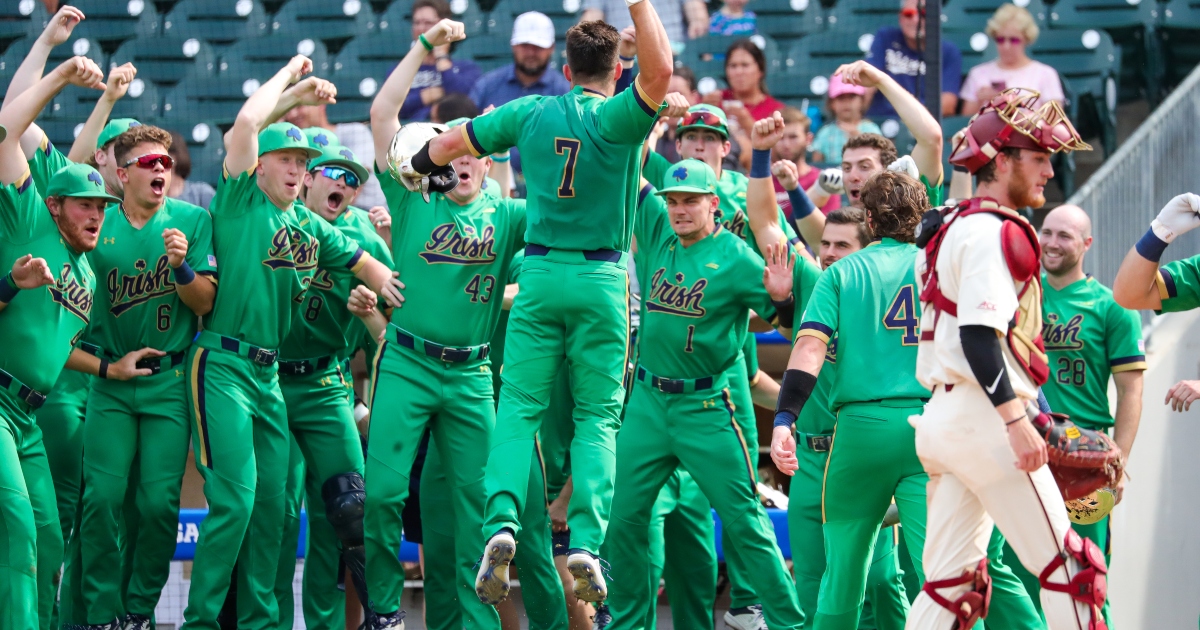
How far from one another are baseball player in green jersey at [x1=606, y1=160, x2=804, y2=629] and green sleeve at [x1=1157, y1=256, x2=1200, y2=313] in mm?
1670

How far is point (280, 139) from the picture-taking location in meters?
6.50

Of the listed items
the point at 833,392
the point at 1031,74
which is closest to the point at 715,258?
the point at 833,392

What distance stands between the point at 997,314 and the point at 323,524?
3.92 m

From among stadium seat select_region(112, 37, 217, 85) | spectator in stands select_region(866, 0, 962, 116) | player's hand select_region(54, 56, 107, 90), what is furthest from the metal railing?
stadium seat select_region(112, 37, 217, 85)

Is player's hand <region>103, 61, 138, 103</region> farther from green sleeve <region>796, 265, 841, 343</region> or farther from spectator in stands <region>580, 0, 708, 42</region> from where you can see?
spectator in stands <region>580, 0, 708, 42</region>

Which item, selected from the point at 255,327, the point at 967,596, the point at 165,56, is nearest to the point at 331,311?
the point at 255,327

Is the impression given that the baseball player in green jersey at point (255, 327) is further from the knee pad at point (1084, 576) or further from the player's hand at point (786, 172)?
the knee pad at point (1084, 576)

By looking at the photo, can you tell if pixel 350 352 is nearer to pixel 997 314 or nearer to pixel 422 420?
pixel 422 420

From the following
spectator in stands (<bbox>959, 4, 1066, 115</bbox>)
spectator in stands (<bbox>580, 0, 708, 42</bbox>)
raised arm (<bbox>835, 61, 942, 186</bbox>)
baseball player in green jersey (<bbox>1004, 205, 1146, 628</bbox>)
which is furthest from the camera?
spectator in stands (<bbox>580, 0, 708, 42</bbox>)

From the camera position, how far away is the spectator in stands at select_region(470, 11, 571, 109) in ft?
33.8

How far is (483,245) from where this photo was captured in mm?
6418

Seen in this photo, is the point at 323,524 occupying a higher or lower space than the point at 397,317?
lower

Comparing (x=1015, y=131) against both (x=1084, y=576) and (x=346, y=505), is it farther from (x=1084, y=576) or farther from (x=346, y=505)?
(x=346, y=505)

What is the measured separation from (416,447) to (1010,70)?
21.6 ft
